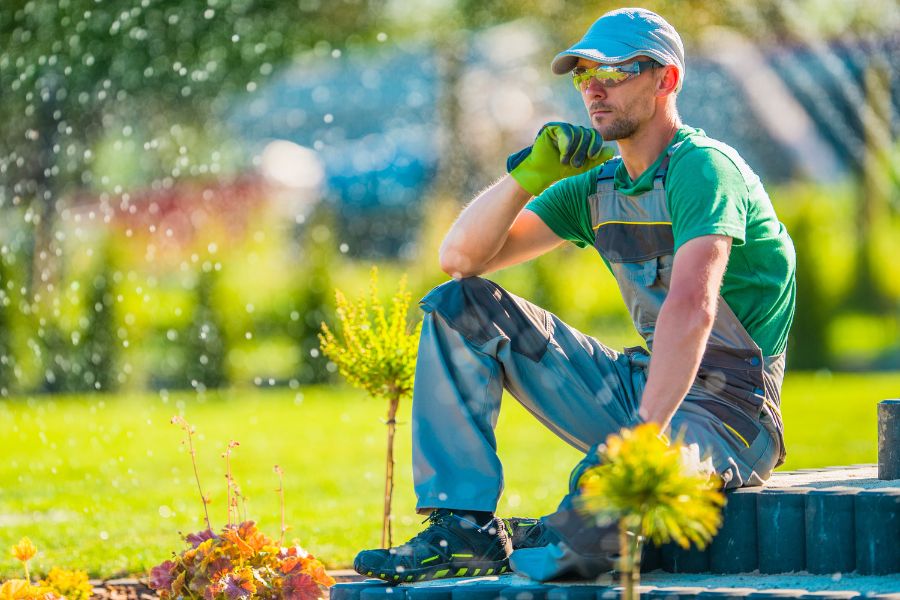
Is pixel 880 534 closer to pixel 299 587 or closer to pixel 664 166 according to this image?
pixel 664 166

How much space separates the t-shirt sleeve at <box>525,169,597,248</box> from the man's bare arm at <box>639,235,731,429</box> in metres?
0.60

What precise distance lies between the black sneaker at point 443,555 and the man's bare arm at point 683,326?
531 mm

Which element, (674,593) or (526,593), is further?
(526,593)

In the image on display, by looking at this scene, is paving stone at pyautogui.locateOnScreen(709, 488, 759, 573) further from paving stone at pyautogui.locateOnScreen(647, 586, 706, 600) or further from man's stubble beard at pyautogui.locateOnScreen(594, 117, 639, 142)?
man's stubble beard at pyautogui.locateOnScreen(594, 117, 639, 142)

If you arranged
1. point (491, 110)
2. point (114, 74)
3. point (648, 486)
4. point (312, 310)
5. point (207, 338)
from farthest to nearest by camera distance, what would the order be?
point (491, 110), point (114, 74), point (312, 310), point (207, 338), point (648, 486)

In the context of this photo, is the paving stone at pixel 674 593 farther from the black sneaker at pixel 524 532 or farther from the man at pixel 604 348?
the black sneaker at pixel 524 532

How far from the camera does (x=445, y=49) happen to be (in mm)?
21172

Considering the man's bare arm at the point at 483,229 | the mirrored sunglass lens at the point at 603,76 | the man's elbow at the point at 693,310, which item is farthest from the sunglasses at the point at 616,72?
the man's elbow at the point at 693,310

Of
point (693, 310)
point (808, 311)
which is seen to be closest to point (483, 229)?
point (693, 310)

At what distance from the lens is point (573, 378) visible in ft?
10.3

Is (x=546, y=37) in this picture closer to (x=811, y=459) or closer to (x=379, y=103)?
(x=379, y=103)

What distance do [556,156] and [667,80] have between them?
0.99 feet

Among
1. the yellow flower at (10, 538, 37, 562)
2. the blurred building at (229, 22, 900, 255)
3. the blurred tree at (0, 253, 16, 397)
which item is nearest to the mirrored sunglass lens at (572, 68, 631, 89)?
the yellow flower at (10, 538, 37, 562)

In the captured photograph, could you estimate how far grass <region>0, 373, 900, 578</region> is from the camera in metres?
5.38
